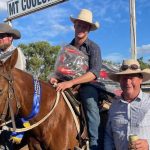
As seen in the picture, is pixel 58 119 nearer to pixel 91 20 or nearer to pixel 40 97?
pixel 40 97

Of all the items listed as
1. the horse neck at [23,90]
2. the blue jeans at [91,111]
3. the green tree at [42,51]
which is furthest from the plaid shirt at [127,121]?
the green tree at [42,51]

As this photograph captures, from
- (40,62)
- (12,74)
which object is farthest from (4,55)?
(40,62)

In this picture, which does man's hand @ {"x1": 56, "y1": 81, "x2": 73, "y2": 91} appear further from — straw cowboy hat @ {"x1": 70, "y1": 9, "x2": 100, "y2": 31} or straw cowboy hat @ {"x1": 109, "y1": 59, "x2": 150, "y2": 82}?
straw cowboy hat @ {"x1": 70, "y1": 9, "x2": 100, "y2": 31}

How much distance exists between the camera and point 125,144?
4074 mm

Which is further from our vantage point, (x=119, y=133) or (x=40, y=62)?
(x=40, y=62)

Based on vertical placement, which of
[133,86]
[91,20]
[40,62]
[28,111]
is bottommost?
[40,62]

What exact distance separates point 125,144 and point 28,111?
120 centimetres

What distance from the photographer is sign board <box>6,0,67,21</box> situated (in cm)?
1069

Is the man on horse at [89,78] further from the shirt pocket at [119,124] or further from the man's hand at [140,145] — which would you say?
the man's hand at [140,145]

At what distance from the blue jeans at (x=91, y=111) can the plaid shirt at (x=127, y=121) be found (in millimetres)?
597

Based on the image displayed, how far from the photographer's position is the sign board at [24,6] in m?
10.7

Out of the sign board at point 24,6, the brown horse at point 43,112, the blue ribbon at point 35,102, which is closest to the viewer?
the brown horse at point 43,112

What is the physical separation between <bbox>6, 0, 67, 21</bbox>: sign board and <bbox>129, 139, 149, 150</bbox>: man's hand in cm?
703

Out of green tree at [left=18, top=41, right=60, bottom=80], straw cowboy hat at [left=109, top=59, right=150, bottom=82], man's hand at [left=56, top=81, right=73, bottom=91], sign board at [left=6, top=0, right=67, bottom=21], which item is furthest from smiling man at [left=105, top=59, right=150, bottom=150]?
green tree at [left=18, top=41, right=60, bottom=80]
